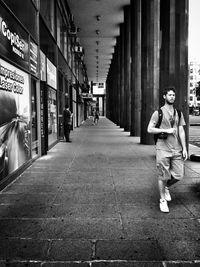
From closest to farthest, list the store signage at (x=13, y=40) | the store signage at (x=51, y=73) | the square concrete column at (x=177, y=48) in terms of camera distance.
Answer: the store signage at (x=13, y=40) → the square concrete column at (x=177, y=48) → the store signage at (x=51, y=73)

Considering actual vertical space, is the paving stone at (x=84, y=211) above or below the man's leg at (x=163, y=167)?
below

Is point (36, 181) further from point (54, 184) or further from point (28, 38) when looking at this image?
point (28, 38)

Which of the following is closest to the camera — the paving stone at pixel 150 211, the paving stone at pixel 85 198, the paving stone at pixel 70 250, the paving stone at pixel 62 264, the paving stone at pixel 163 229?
the paving stone at pixel 62 264

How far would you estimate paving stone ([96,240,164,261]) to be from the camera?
3375mm

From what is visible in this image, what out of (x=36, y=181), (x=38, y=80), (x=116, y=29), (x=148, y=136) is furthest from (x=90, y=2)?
(x=36, y=181)

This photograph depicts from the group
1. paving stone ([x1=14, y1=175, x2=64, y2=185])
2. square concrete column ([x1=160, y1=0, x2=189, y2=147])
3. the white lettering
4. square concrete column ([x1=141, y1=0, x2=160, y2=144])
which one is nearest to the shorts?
paving stone ([x1=14, y1=175, x2=64, y2=185])

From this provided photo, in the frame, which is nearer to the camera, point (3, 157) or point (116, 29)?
point (3, 157)

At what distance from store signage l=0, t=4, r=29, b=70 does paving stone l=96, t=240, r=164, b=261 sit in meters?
4.18

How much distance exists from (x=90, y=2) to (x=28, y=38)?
1352 cm

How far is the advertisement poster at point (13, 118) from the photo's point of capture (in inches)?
253

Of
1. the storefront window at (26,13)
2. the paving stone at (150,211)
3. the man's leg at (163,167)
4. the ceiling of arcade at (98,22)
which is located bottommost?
the paving stone at (150,211)

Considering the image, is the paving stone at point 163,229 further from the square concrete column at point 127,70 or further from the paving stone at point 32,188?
the square concrete column at point 127,70

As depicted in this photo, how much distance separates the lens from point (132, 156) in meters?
10.8

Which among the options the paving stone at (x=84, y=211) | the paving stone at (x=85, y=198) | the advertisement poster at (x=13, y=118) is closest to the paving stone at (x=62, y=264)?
the paving stone at (x=84, y=211)
